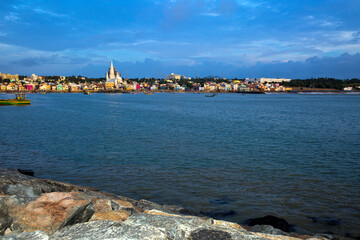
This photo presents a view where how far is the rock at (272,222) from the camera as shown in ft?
23.1

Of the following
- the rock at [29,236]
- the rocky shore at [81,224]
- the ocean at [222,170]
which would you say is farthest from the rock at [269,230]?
the rock at [29,236]

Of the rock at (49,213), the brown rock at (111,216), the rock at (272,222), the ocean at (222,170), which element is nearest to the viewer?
the rock at (49,213)

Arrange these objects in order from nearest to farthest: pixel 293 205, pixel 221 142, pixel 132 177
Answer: pixel 293 205
pixel 132 177
pixel 221 142

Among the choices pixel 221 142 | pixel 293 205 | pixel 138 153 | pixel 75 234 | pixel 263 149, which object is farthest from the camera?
pixel 221 142

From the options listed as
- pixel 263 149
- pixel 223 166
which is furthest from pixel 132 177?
pixel 263 149

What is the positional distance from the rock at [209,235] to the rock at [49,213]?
1.72 meters

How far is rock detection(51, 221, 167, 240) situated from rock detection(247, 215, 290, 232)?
4.33m

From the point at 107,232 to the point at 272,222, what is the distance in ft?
16.0

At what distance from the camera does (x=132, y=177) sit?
11008 millimetres

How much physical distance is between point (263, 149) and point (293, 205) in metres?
8.40

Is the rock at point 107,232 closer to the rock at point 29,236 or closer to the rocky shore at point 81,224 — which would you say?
the rocky shore at point 81,224

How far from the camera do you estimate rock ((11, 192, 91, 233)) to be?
159 inches

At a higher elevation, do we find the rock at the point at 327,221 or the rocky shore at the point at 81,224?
the rocky shore at the point at 81,224

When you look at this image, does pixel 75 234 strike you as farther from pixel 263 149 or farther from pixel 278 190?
pixel 263 149
